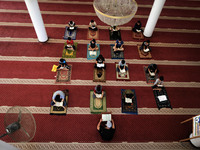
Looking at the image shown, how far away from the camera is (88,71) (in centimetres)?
563

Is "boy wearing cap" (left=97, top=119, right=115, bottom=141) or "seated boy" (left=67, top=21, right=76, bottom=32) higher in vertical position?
"seated boy" (left=67, top=21, right=76, bottom=32)

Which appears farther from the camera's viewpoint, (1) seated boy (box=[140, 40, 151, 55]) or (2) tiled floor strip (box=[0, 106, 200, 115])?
(1) seated boy (box=[140, 40, 151, 55])

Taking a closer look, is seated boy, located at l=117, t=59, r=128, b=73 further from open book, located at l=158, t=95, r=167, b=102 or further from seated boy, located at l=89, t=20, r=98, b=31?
seated boy, located at l=89, t=20, r=98, b=31

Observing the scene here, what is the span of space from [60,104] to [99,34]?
359 centimetres

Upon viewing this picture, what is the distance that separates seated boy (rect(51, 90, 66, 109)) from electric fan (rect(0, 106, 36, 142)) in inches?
86.3

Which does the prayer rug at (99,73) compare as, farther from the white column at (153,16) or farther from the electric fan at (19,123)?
the electric fan at (19,123)

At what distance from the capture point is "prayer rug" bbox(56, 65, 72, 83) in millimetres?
5359

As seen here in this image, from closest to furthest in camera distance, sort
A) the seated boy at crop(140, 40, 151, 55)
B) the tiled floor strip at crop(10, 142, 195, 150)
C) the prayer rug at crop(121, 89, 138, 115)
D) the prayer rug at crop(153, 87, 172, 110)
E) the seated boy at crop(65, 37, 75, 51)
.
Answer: the tiled floor strip at crop(10, 142, 195, 150) → the prayer rug at crop(121, 89, 138, 115) → the prayer rug at crop(153, 87, 172, 110) → the seated boy at crop(65, 37, 75, 51) → the seated boy at crop(140, 40, 151, 55)

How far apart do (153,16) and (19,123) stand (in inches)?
228

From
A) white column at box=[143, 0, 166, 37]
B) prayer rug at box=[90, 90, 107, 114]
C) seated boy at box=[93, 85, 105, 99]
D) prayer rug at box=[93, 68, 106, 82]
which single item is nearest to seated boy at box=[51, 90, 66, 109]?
prayer rug at box=[90, 90, 107, 114]

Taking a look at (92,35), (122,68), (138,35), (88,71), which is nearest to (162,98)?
(122,68)

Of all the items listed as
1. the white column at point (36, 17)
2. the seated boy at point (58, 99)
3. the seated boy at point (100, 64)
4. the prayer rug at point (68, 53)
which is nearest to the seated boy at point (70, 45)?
the prayer rug at point (68, 53)

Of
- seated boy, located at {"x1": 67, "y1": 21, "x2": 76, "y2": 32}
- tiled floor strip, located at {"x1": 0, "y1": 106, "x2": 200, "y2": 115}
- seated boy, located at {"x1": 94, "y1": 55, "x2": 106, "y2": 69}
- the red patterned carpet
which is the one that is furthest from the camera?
seated boy, located at {"x1": 67, "y1": 21, "x2": 76, "y2": 32}

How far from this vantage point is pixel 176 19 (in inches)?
300
